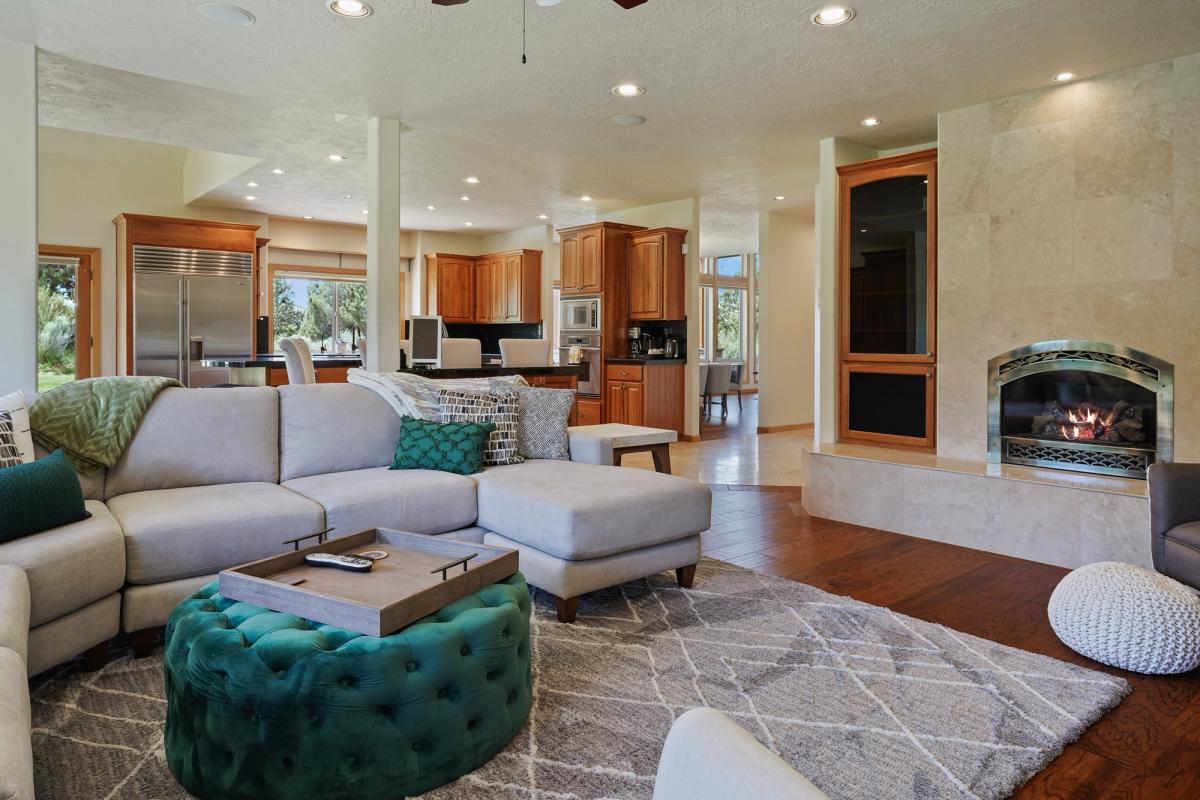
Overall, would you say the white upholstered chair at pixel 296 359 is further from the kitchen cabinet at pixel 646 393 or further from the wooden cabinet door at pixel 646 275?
the wooden cabinet door at pixel 646 275

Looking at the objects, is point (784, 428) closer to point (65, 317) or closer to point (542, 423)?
point (542, 423)

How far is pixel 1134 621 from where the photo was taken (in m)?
2.39

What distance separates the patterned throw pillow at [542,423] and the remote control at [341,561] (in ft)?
5.29

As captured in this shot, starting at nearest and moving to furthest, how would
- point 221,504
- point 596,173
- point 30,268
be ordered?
point 221,504, point 30,268, point 596,173

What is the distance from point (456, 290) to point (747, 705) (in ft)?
30.6

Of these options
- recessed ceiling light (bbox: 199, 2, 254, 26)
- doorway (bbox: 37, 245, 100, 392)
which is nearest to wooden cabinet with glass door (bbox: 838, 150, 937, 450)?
recessed ceiling light (bbox: 199, 2, 254, 26)

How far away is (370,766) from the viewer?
162 centimetres

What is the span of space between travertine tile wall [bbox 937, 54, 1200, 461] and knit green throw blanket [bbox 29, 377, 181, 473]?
446 cm

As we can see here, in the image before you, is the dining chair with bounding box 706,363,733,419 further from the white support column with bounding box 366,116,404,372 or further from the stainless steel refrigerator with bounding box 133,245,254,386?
the white support column with bounding box 366,116,404,372

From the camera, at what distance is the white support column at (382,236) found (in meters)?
5.04

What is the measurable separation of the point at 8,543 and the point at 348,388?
1664mm

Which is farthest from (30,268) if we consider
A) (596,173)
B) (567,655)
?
(596,173)

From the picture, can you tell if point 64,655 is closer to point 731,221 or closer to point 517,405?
point 517,405

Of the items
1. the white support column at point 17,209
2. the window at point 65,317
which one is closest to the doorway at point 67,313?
the window at point 65,317
